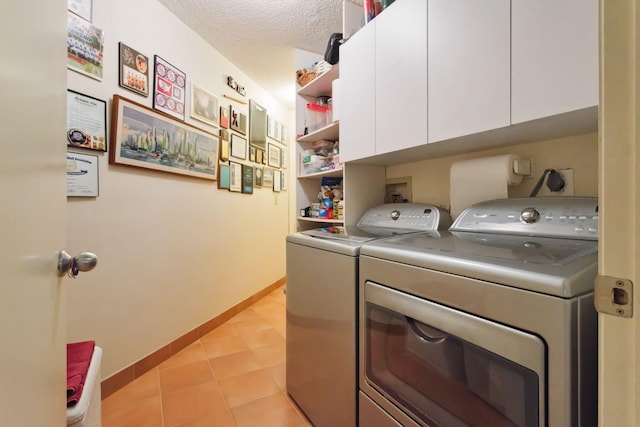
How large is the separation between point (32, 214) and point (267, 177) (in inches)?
105

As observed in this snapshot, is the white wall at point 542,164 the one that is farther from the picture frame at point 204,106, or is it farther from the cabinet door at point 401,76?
the picture frame at point 204,106

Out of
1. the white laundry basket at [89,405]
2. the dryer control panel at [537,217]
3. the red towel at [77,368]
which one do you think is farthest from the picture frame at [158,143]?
the dryer control panel at [537,217]

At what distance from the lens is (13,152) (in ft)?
1.46

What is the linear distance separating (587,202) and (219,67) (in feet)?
8.63

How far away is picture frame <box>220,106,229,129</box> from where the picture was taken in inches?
93.7

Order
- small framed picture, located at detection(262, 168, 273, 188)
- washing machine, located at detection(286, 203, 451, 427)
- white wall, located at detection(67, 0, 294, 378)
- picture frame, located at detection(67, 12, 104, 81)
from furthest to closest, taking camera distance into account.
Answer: small framed picture, located at detection(262, 168, 273, 188)
white wall, located at detection(67, 0, 294, 378)
picture frame, located at detection(67, 12, 104, 81)
washing machine, located at detection(286, 203, 451, 427)

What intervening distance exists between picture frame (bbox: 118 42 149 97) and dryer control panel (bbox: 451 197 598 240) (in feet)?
6.50

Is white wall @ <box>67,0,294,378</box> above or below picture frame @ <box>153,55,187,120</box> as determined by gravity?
below

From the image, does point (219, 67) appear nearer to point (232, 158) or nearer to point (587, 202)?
point (232, 158)

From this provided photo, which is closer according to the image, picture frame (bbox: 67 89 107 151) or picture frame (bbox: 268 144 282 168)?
picture frame (bbox: 67 89 107 151)

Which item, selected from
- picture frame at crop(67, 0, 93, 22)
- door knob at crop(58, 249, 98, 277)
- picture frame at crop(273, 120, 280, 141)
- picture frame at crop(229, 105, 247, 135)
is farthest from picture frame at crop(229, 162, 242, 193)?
door knob at crop(58, 249, 98, 277)

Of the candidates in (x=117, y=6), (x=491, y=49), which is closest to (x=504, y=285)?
(x=491, y=49)

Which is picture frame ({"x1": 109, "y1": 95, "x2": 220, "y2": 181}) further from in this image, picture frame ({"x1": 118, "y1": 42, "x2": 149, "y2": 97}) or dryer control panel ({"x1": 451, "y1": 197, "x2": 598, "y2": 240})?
dryer control panel ({"x1": 451, "y1": 197, "x2": 598, "y2": 240})

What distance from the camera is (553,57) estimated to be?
0.80 metres
